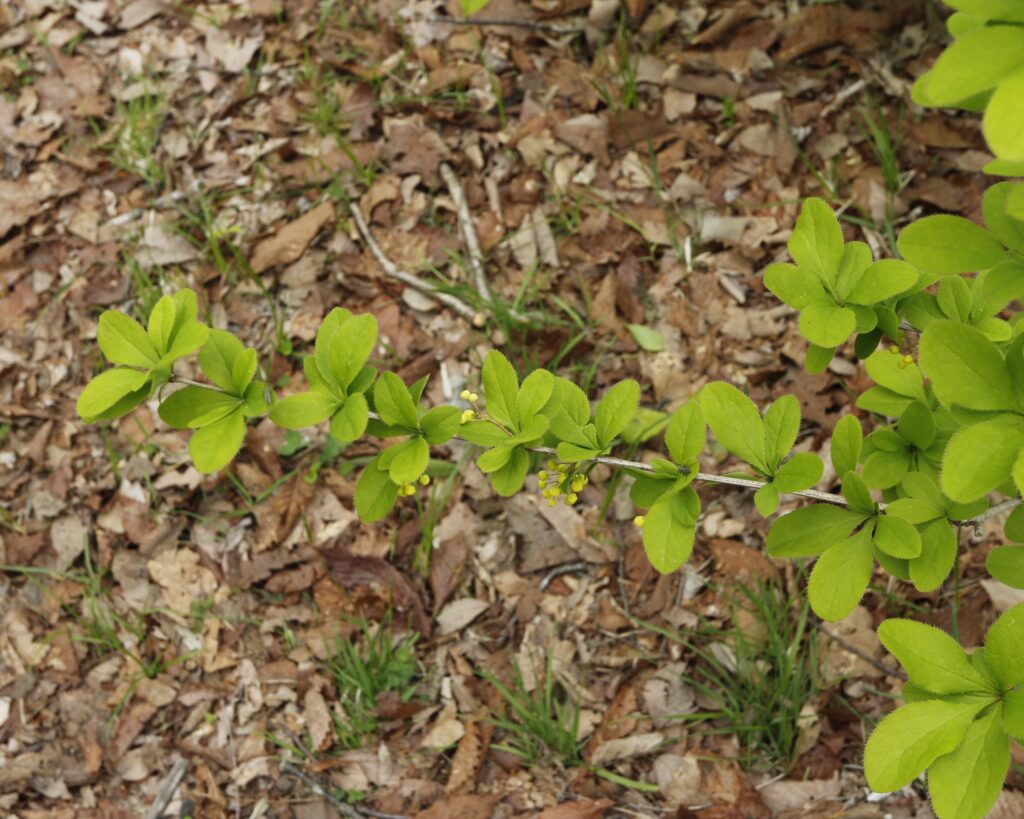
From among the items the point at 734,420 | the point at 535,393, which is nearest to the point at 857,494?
the point at 734,420

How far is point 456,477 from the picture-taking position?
3.03 metres

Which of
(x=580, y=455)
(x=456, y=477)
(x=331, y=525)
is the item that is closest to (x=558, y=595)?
(x=456, y=477)

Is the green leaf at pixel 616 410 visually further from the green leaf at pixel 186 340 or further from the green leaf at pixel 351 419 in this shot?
the green leaf at pixel 186 340

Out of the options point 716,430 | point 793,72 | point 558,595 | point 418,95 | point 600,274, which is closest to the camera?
point 716,430

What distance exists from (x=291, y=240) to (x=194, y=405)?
7.45 feet

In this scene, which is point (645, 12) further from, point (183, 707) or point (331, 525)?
point (183, 707)

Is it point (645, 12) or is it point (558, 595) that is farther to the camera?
point (645, 12)

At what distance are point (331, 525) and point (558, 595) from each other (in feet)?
2.72

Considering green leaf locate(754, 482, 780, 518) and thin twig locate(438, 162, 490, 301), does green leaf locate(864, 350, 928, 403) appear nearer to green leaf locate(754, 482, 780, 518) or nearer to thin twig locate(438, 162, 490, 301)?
green leaf locate(754, 482, 780, 518)

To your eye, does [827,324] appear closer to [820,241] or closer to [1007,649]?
[820,241]

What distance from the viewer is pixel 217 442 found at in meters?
1.33

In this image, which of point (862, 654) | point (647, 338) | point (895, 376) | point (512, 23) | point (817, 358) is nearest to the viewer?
point (817, 358)

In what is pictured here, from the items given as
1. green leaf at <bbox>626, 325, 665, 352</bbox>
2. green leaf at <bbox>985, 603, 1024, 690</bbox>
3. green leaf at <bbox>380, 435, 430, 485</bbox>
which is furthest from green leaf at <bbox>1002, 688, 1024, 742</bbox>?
green leaf at <bbox>626, 325, 665, 352</bbox>

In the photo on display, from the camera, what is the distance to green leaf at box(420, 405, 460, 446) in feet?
4.44
